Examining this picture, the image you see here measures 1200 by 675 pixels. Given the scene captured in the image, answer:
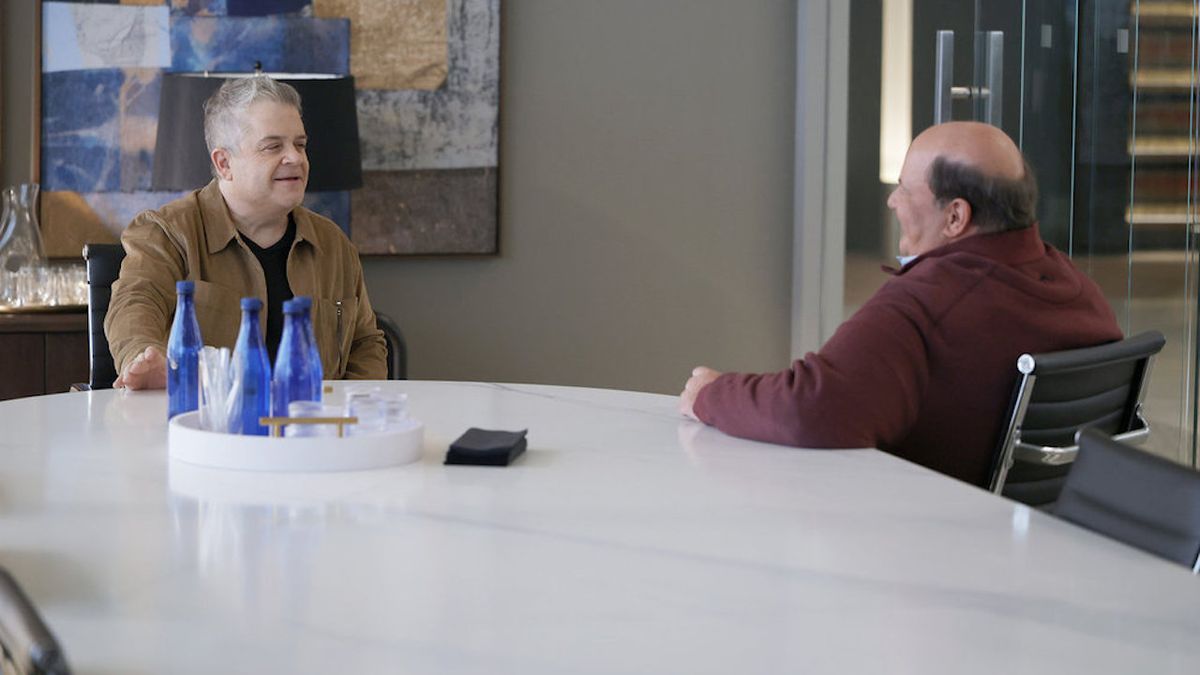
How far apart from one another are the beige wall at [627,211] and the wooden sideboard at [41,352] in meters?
0.97

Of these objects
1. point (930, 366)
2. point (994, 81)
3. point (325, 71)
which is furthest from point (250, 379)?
point (994, 81)

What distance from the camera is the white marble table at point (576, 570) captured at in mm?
1135

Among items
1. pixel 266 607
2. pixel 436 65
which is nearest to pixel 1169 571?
pixel 266 607

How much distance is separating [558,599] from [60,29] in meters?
3.49

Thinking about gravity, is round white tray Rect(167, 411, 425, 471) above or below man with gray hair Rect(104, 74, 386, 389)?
below

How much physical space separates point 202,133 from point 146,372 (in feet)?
4.68

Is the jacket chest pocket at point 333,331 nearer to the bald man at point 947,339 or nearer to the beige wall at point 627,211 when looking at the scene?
the beige wall at point 627,211

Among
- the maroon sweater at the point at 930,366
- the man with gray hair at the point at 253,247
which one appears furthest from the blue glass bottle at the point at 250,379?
the man with gray hair at the point at 253,247

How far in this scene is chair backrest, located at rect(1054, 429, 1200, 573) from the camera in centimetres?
146

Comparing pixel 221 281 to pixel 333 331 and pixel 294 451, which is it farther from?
pixel 294 451

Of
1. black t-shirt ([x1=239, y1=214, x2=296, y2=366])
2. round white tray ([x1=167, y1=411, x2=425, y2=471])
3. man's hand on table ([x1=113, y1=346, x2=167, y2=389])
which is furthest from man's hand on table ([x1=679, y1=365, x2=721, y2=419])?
black t-shirt ([x1=239, y1=214, x2=296, y2=366])

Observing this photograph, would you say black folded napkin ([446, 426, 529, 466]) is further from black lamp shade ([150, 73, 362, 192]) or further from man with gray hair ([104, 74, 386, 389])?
black lamp shade ([150, 73, 362, 192])

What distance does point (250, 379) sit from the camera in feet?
6.46

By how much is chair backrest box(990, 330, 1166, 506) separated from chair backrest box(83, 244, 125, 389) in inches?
82.1
